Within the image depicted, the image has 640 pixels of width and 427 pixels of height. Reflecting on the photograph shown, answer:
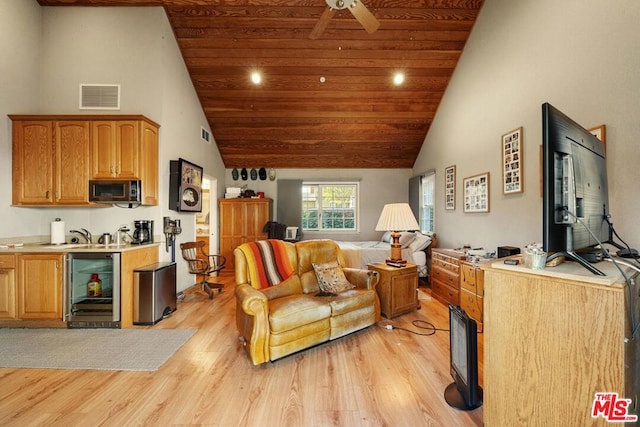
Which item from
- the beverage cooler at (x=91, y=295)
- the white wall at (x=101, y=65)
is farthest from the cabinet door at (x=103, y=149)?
the beverage cooler at (x=91, y=295)

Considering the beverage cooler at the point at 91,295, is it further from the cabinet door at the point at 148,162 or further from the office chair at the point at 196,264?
the office chair at the point at 196,264

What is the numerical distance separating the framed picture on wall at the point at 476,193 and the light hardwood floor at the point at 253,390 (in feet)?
6.25

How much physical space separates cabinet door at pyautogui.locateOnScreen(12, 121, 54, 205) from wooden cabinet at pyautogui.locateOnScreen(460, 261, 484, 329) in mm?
5268

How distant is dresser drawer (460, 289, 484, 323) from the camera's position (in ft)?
9.87

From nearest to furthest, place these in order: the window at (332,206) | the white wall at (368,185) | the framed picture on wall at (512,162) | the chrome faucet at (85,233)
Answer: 1. the framed picture on wall at (512,162)
2. the chrome faucet at (85,233)
3. the white wall at (368,185)
4. the window at (332,206)

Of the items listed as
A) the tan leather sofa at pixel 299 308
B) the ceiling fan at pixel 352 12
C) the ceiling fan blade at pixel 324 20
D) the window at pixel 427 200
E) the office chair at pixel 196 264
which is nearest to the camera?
the tan leather sofa at pixel 299 308

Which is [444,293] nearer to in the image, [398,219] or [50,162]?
[398,219]

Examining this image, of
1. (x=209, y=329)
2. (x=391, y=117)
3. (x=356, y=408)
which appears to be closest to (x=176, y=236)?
(x=209, y=329)

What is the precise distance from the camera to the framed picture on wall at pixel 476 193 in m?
3.67

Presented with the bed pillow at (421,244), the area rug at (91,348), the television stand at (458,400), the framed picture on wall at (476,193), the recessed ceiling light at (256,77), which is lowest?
the area rug at (91,348)

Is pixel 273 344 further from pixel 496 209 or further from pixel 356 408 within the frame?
pixel 496 209

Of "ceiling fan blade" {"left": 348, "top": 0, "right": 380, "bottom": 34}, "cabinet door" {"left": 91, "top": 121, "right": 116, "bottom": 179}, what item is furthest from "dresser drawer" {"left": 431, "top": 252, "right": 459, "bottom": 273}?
"cabinet door" {"left": 91, "top": 121, "right": 116, "bottom": 179}

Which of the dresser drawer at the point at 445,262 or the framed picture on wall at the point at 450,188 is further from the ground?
the framed picture on wall at the point at 450,188

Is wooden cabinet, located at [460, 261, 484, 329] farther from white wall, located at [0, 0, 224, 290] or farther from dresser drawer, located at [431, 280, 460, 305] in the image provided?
white wall, located at [0, 0, 224, 290]
